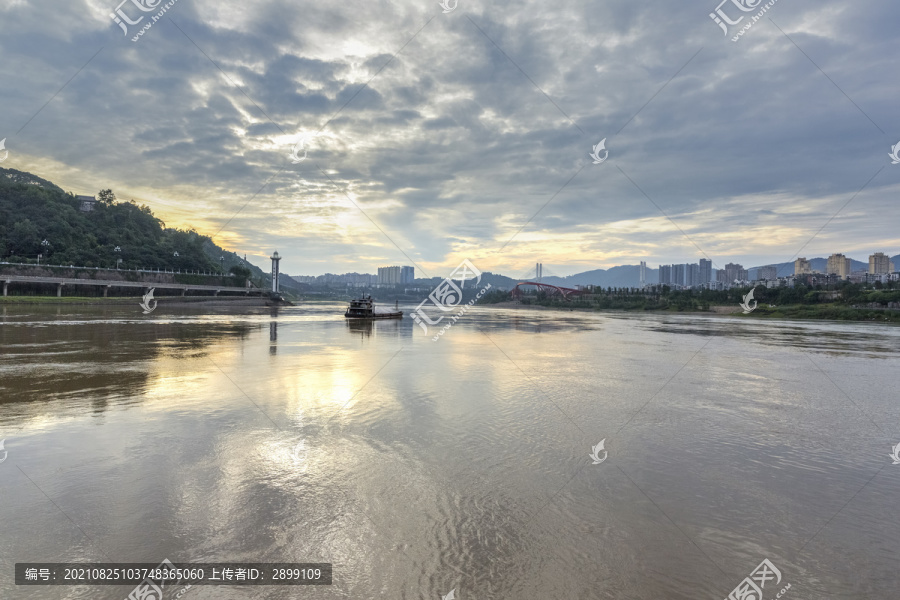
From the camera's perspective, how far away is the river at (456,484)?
14.2 ft

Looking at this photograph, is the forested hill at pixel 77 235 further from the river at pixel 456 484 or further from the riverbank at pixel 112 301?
the river at pixel 456 484

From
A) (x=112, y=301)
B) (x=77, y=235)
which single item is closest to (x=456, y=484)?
(x=112, y=301)

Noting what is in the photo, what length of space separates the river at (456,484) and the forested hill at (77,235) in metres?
97.6

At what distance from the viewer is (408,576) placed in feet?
13.6

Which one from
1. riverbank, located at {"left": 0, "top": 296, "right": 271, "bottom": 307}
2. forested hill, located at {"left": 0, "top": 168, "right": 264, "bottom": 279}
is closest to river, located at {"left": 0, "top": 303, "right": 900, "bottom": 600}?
riverbank, located at {"left": 0, "top": 296, "right": 271, "bottom": 307}

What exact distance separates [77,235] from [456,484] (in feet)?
389

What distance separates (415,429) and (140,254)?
118437 millimetres

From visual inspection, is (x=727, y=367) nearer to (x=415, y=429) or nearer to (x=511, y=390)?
(x=511, y=390)

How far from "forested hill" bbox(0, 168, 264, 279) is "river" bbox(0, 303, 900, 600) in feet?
320

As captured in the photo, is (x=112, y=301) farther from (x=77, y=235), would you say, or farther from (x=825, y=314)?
(x=825, y=314)

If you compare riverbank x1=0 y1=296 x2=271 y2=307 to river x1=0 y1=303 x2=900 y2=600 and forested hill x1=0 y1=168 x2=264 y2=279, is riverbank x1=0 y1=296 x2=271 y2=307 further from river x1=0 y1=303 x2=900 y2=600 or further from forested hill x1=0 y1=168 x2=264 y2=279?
river x1=0 y1=303 x2=900 y2=600

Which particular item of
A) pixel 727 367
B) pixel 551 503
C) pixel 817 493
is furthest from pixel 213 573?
pixel 727 367

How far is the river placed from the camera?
14.2ft

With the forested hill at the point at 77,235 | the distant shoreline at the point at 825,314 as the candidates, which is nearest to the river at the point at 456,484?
the distant shoreline at the point at 825,314
